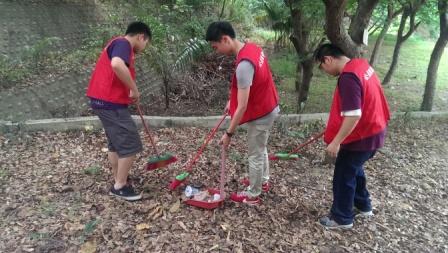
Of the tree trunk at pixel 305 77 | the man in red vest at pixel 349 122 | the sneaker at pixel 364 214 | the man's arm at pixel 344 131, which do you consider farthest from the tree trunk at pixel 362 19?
the tree trunk at pixel 305 77

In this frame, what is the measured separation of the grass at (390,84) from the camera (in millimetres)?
7629

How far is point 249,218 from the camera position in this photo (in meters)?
3.39

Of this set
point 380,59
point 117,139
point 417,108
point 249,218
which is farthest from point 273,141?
point 380,59

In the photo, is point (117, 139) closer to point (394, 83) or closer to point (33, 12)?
point (33, 12)

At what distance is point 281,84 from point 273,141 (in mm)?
4548

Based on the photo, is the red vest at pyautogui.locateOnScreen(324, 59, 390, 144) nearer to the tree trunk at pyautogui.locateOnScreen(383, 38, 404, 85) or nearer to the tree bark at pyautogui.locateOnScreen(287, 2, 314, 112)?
the tree bark at pyautogui.locateOnScreen(287, 2, 314, 112)

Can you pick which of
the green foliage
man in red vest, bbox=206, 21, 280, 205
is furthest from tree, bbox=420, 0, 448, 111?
man in red vest, bbox=206, 21, 280, 205

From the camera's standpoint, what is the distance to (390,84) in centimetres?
962

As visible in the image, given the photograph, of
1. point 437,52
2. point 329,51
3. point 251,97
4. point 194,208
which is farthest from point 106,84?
point 437,52

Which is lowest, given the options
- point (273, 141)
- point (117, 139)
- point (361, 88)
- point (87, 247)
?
point (87, 247)

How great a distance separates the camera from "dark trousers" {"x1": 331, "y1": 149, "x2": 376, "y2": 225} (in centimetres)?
312

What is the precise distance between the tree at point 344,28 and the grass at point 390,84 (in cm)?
231

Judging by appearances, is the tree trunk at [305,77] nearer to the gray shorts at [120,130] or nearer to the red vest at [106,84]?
the gray shorts at [120,130]

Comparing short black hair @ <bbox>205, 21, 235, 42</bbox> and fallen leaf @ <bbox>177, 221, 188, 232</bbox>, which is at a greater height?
short black hair @ <bbox>205, 21, 235, 42</bbox>
